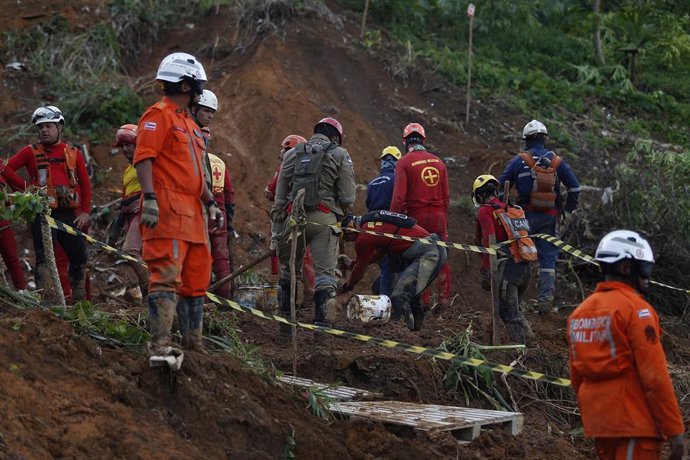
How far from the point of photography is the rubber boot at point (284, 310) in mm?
10203

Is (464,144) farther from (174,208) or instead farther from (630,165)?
(174,208)

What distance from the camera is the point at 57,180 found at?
11.0 metres

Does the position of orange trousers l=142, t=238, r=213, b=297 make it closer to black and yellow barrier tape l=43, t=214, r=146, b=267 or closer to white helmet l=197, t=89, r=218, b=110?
black and yellow barrier tape l=43, t=214, r=146, b=267

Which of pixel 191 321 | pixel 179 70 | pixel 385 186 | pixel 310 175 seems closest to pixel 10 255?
pixel 310 175

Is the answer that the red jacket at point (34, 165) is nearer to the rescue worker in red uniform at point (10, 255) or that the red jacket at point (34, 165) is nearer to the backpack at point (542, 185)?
the rescue worker in red uniform at point (10, 255)

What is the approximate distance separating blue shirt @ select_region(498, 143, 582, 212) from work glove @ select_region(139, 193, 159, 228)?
6.26 metres

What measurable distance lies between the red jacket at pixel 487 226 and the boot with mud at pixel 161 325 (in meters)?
4.46

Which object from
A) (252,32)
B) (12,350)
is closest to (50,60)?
(252,32)

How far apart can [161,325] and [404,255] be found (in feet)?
15.0

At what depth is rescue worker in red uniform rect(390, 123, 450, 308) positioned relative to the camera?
39.5 feet

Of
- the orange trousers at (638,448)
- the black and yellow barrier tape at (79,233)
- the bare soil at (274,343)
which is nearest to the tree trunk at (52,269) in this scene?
the black and yellow barrier tape at (79,233)

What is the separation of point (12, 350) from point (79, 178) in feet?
16.0

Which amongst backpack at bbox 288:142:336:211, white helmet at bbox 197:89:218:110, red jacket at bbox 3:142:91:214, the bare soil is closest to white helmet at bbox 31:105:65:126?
red jacket at bbox 3:142:91:214

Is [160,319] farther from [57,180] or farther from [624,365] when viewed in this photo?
[57,180]
